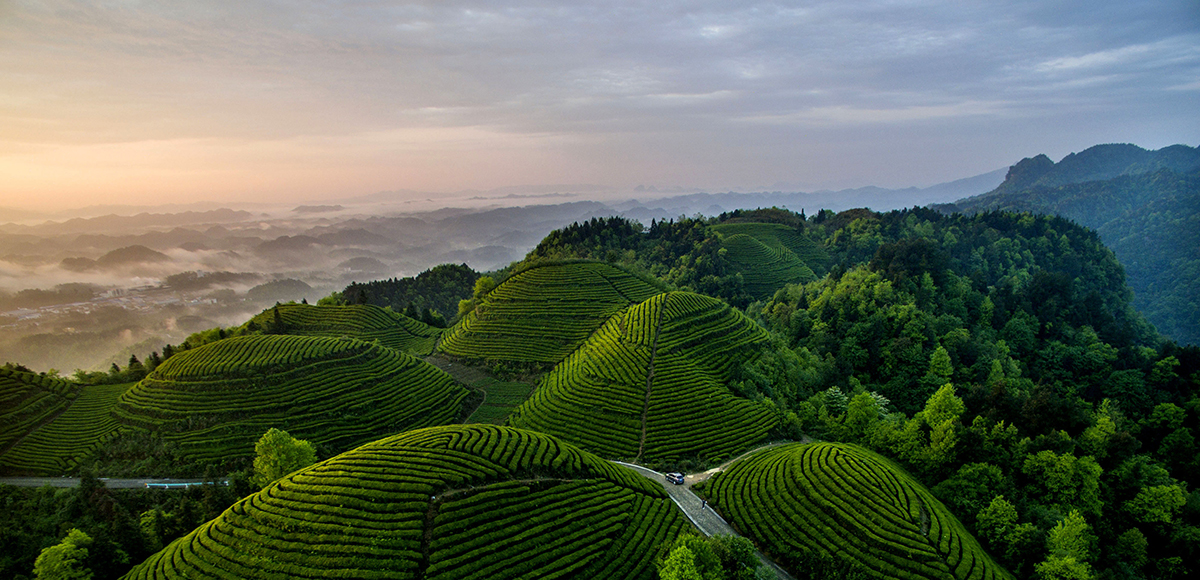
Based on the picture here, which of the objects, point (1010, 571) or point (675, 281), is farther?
point (675, 281)

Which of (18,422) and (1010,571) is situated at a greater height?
(18,422)

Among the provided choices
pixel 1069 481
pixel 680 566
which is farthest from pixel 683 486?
pixel 1069 481

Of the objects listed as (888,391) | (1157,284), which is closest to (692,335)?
(888,391)

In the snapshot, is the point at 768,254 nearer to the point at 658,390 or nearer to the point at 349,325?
the point at 658,390

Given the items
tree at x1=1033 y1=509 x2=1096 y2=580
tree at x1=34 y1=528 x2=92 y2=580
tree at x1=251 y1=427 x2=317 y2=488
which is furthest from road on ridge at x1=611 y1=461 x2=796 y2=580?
tree at x1=34 y1=528 x2=92 y2=580

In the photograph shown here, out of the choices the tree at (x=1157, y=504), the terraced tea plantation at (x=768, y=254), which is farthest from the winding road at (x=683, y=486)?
the terraced tea plantation at (x=768, y=254)

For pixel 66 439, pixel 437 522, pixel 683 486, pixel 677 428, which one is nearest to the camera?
pixel 437 522

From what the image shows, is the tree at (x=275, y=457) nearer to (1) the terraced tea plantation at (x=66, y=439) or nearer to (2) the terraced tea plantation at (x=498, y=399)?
(2) the terraced tea plantation at (x=498, y=399)

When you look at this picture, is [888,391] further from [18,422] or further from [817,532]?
[18,422]
